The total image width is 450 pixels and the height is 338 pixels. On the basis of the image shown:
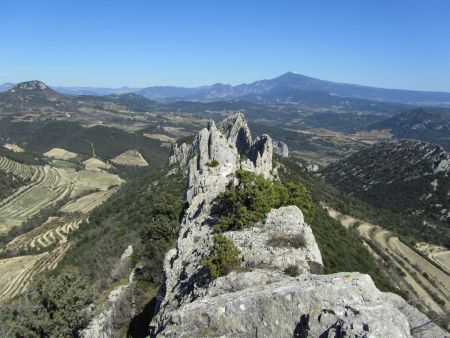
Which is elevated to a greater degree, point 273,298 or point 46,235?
point 273,298

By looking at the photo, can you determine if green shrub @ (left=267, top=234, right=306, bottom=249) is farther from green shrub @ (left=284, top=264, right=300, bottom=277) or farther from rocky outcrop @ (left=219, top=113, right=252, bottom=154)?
rocky outcrop @ (left=219, top=113, right=252, bottom=154)

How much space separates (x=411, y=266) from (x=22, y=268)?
98.6 m

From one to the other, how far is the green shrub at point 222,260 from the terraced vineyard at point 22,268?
287 ft

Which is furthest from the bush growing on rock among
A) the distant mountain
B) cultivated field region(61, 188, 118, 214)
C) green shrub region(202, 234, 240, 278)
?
cultivated field region(61, 188, 118, 214)

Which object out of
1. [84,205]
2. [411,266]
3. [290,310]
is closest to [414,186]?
[411,266]

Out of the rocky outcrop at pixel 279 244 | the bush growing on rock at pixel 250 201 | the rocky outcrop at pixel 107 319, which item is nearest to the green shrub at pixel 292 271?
the rocky outcrop at pixel 279 244

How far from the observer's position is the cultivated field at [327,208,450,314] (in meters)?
77.6

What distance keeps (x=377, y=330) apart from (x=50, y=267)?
102 metres

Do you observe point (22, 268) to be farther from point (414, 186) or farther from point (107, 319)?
point (414, 186)

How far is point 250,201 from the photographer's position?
3281 centimetres

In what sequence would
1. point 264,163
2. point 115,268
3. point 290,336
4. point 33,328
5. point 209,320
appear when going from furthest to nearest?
1. point 264,163
2. point 115,268
3. point 33,328
4. point 209,320
5. point 290,336

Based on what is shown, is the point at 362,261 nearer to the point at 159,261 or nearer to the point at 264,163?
the point at 264,163

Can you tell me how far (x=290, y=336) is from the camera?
17578mm

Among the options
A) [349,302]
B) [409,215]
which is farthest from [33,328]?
[409,215]
